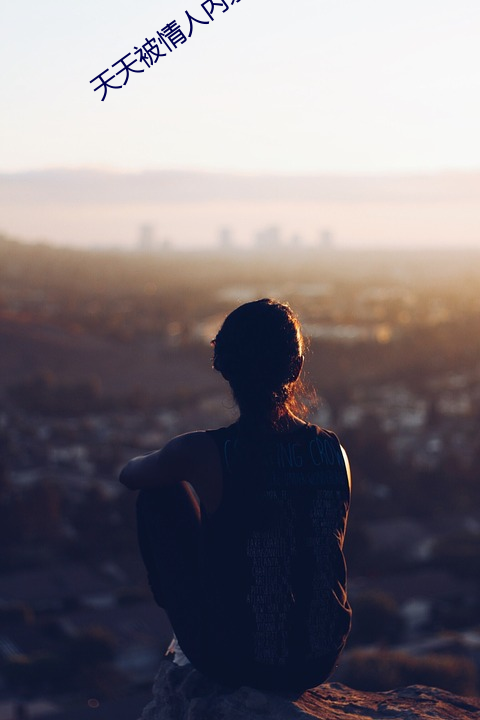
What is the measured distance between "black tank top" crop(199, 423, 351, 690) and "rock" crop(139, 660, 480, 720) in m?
0.06

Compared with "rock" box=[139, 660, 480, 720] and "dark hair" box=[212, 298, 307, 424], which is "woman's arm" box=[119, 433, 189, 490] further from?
"rock" box=[139, 660, 480, 720]

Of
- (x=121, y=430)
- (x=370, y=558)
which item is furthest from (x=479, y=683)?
(x=121, y=430)

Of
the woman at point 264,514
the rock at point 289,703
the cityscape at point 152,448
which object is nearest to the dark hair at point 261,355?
the woman at point 264,514

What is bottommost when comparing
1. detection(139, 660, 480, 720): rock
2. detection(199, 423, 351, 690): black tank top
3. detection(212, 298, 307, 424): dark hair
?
detection(139, 660, 480, 720): rock

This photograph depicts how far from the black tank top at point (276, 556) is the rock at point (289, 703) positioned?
59mm

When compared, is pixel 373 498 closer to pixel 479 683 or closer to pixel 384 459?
pixel 384 459

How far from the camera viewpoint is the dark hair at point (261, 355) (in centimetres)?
245

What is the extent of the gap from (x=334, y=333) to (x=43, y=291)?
2910 cm

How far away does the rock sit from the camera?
2.55 meters

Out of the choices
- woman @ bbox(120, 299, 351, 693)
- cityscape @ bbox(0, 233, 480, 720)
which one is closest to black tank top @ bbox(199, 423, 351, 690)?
woman @ bbox(120, 299, 351, 693)

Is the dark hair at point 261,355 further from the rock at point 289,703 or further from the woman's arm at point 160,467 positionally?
the rock at point 289,703

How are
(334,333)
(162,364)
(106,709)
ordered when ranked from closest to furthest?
(106,709)
(162,364)
(334,333)

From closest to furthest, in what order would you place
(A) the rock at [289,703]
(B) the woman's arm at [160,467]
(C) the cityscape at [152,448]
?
(B) the woman's arm at [160,467], (A) the rock at [289,703], (C) the cityscape at [152,448]

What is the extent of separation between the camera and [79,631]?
16797 millimetres
